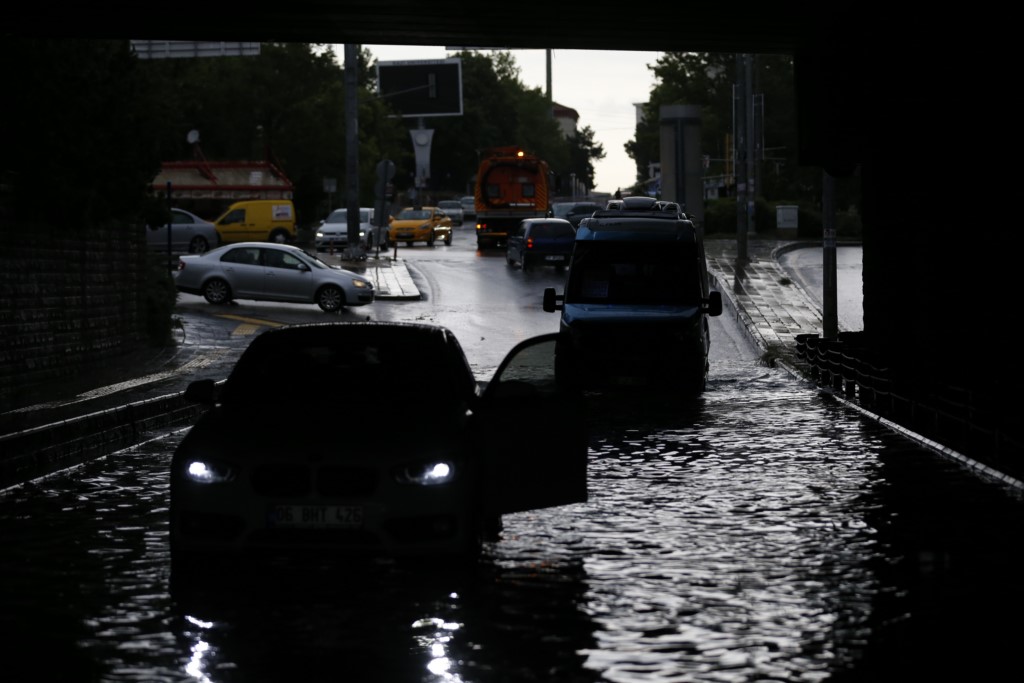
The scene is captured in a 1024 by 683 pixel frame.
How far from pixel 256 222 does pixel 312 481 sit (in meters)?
51.4

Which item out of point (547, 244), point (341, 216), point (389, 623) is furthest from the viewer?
point (341, 216)

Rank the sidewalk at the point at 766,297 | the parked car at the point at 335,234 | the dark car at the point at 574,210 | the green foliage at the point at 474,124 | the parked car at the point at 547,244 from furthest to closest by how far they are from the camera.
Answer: the green foliage at the point at 474,124 < the dark car at the point at 574,210 < the parked car at the point at 335,234 < the parked car at the point at 547,244 < the sidewalk at the point at 766,297

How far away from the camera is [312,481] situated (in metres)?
9.36

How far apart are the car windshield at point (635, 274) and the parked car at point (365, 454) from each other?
1348cm

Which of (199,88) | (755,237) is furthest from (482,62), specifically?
(755,237)

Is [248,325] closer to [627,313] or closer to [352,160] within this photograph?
[627,313]

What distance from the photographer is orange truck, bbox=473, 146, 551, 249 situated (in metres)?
61.6

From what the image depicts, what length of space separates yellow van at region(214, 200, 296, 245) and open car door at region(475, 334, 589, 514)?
49356 mm

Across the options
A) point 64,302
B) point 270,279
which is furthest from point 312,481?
point 270,279

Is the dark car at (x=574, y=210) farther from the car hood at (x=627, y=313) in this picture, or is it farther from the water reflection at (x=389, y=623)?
the water reflection at (x=389, y=623)

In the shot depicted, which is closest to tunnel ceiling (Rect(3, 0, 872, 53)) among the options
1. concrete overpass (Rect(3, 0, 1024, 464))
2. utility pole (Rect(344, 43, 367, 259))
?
concrete overpass (Rect(3, 0, 1024, 464))

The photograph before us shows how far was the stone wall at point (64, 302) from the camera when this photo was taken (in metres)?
22.8

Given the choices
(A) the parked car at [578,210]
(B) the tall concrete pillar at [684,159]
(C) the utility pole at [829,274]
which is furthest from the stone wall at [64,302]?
(A) the parked car at [578,210]

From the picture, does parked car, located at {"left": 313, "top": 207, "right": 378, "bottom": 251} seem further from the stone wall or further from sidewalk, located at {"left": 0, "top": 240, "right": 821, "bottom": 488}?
the stone wall
